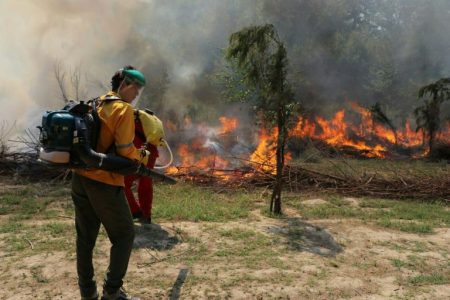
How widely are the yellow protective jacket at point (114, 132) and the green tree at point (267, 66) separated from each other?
3.63m

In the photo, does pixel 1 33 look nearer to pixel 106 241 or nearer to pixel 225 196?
pixel 225 196

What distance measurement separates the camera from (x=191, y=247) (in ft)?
16.1

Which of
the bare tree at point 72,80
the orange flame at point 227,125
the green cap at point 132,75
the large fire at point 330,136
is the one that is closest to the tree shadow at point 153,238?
the green cap at point 132,75

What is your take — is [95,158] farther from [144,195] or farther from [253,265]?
[144,195]

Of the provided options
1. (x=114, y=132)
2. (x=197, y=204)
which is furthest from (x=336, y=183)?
(x=114, y=132)

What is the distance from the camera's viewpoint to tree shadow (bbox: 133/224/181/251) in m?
4.89

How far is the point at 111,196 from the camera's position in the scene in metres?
3.17

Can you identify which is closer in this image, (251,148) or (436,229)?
(436,229)

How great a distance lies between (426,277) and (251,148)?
484 inches

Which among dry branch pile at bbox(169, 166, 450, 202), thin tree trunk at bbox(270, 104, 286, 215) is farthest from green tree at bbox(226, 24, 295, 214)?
dry branch pile at bbox(169, 166, 450, 202)

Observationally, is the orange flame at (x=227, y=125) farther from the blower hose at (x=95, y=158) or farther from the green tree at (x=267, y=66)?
the blower hose at (x=95, y=158)

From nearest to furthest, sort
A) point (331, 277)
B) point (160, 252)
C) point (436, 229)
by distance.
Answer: point (331, 277) < point (160, 252) < point (436, 229)

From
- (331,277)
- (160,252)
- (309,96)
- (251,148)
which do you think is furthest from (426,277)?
(309,96)

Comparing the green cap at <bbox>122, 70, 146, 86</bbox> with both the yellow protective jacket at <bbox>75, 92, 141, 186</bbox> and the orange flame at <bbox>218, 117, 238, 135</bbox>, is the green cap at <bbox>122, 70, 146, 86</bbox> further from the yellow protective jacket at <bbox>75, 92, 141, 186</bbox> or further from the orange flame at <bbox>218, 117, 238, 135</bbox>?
the orange flame at <bbox>218, 117, 238, 135</bbox>
